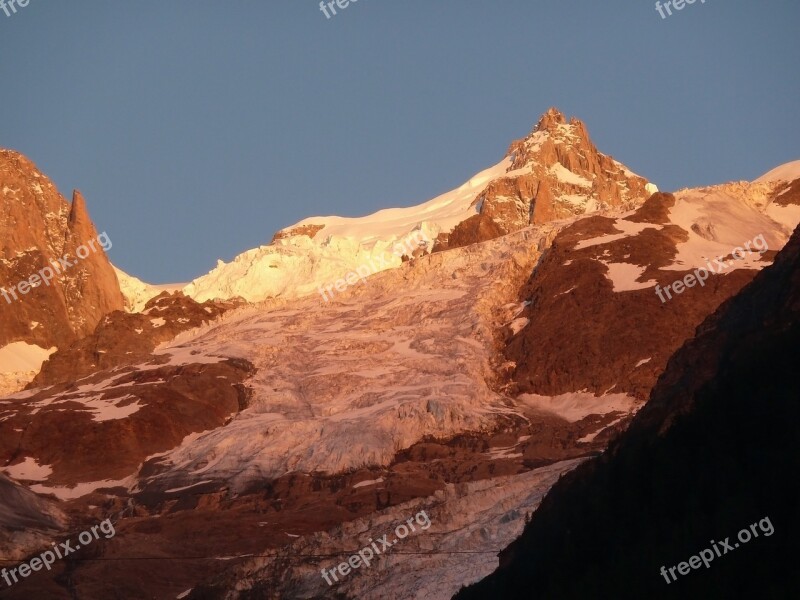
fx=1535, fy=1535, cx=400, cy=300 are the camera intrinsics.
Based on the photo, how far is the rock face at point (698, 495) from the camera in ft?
138

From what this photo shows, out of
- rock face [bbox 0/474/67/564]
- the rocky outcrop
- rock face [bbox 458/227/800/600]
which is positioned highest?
the rocky outcrop

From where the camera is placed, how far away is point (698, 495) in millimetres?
47344

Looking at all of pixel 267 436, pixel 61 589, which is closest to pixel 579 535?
pixel 61 589

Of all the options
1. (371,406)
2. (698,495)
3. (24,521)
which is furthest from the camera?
(371,406)

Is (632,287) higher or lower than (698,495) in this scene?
higher

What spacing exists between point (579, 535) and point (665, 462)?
3764 millimetres

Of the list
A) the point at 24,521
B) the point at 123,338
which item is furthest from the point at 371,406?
the point at 123,338

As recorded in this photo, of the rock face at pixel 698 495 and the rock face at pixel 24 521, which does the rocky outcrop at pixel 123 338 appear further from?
the rock face at pixel 698 495

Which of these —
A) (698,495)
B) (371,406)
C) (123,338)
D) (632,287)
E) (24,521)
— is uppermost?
(123,338)

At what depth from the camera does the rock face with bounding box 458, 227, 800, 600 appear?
42.0 metres

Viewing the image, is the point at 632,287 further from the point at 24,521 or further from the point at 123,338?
the point at 24,521

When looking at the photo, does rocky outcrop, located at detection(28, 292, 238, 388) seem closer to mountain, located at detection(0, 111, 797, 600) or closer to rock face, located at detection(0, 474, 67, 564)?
mountain, located at detection(0, 111, 797, 600)

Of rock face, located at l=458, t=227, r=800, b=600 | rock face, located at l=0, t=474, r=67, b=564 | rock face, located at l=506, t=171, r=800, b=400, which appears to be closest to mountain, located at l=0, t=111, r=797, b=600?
rock face, located at l=506, t=171, r=800, b=400

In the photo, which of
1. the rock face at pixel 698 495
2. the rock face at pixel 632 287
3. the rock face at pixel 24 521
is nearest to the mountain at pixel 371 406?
the rock face at pixel 632 287
